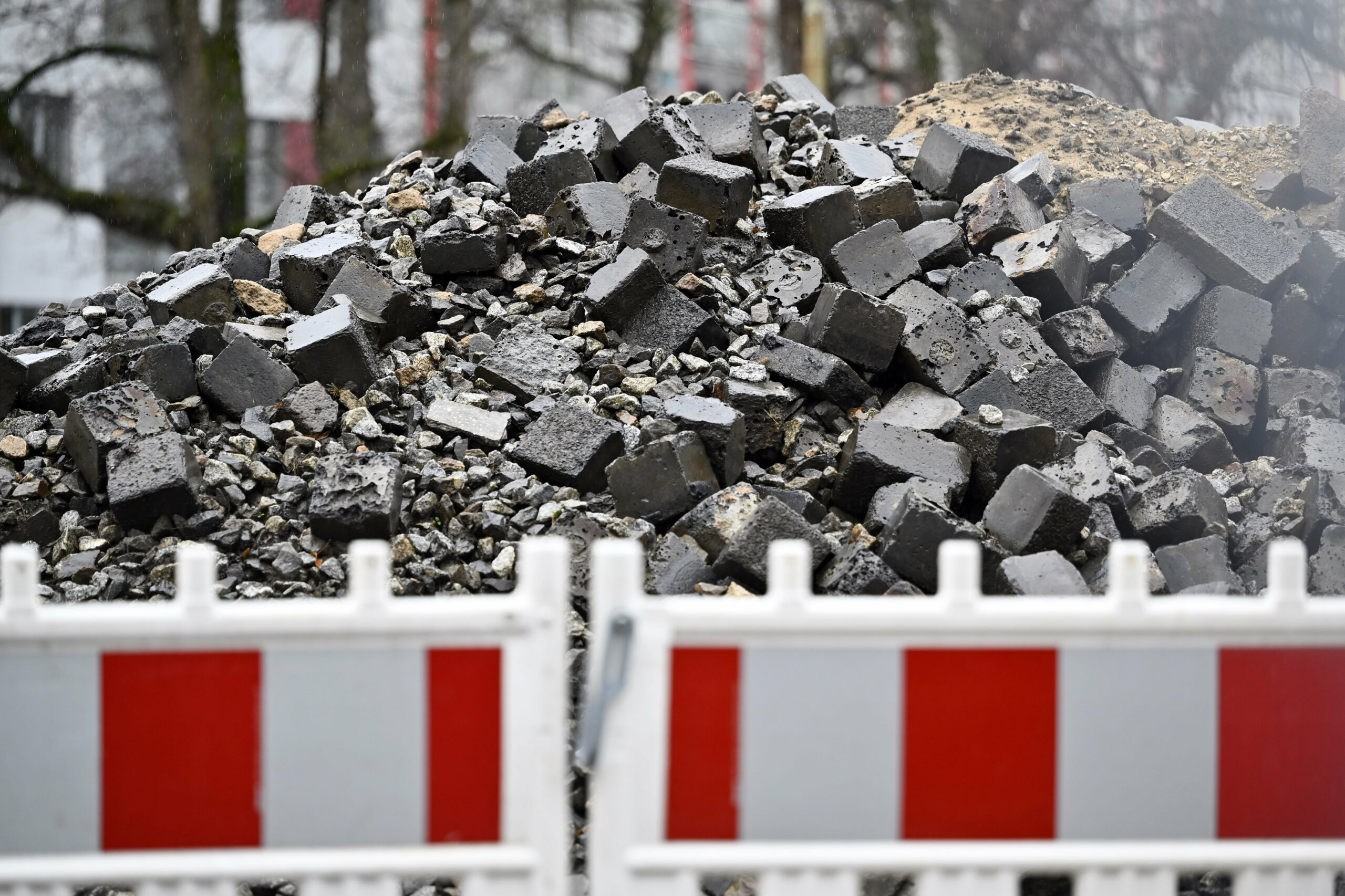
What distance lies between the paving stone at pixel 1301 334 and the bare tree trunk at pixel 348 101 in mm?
12953

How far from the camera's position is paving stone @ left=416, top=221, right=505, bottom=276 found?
643 cm

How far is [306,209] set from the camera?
780 centimetres

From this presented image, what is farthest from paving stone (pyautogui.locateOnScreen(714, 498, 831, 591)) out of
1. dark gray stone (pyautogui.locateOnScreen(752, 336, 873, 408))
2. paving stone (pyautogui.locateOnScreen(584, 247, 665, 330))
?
paving stone (pyautogui.locateOnScreen(584, 247, 665, 330))

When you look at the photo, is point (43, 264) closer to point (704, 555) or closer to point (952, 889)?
point (704, 555)

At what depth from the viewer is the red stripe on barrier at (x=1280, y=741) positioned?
5.80ft

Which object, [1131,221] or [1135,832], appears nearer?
[1135,832]

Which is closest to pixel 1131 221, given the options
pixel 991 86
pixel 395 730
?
pixel 991 86

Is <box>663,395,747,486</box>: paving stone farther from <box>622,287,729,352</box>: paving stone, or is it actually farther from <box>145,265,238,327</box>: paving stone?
<box>145,265,238,327</box>: paving stone

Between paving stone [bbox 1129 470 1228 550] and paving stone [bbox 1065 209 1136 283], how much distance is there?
1958mm

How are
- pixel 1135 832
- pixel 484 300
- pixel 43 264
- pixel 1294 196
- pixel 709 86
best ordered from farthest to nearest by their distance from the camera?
pixel 709 86 < pixel 43 264 < pixel 1294 196 < pixel 484 300 < pixel 1135 832

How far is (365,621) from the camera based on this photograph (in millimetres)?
1651

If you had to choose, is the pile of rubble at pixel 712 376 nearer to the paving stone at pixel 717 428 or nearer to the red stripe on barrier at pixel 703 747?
the paving stone at pixel 717 428

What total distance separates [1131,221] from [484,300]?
12.5ft

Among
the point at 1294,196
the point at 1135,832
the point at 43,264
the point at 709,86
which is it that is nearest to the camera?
the point at 1135,832
